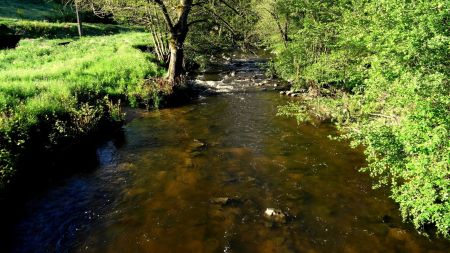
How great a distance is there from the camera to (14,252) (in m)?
10.5

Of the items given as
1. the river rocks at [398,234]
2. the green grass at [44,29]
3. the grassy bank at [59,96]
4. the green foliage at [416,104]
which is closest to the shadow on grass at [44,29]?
the green grass at [44,29]

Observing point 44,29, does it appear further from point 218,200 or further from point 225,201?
point 225,201

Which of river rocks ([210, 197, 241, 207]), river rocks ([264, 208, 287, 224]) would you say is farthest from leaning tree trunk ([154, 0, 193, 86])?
river rocks ([264, 208, 287, 224])

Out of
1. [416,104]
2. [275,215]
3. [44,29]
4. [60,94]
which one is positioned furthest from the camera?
[44,29]

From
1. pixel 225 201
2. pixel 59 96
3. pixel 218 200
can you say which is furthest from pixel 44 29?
pixel 225 201

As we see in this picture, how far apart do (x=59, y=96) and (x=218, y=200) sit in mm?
11231

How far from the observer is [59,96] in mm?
19031

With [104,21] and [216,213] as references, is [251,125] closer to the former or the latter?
[216,213]

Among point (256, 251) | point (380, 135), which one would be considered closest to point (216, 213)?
point (256, 251)

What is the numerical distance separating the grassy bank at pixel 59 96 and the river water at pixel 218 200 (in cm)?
182

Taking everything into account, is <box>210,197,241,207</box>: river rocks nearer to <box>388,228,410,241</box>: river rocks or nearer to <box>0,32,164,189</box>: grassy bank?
<box>388,228,410,241</box>: river rocks

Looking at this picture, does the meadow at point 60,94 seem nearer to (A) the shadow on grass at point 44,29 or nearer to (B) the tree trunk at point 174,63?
(B) the tree trunk at point 174,63

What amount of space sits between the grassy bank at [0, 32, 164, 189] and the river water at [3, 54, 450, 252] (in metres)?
1.82

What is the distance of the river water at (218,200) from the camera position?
11.2 metres
